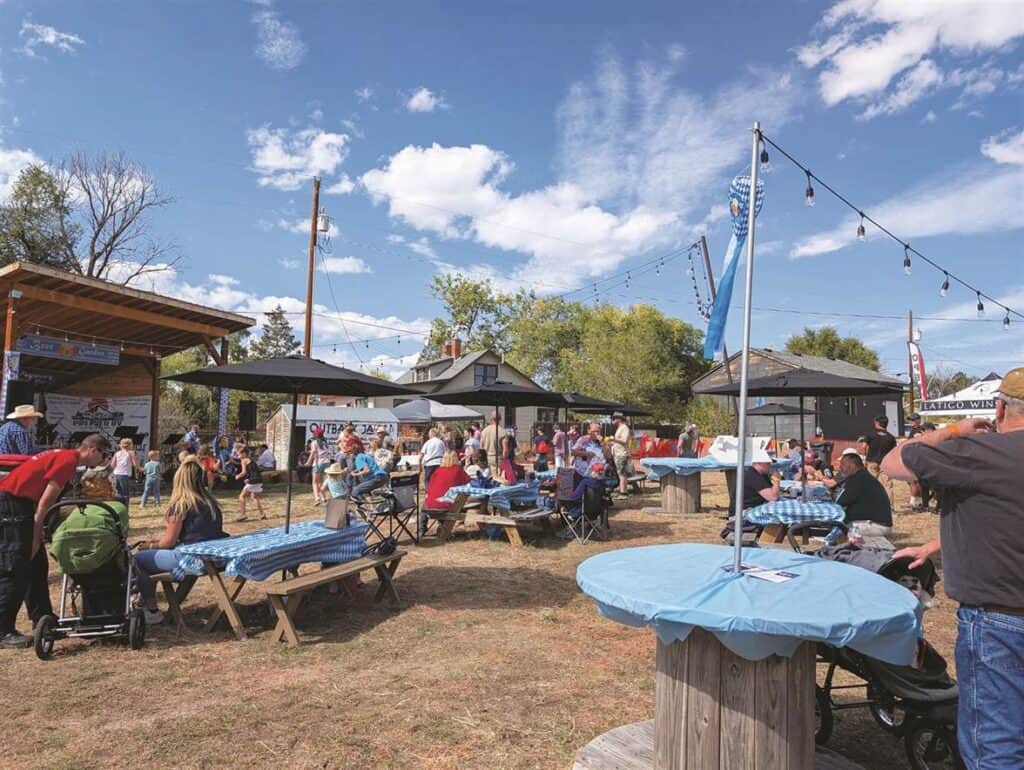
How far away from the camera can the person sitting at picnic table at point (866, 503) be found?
20.1 feet

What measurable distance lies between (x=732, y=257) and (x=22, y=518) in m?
5.15

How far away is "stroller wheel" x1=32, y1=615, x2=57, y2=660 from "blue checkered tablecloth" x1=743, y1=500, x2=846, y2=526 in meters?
6.37

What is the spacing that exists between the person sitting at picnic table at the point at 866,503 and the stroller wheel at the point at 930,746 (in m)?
3.22

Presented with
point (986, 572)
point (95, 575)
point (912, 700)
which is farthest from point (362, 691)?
point (986, 572)

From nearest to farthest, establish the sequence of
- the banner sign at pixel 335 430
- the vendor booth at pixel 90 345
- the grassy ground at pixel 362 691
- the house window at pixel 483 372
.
Result: the grassy ground at pixel 362 691, the vendor booth at pixel 90 345, the banner sign at pixel 335 430, the house window at pixel 483 372

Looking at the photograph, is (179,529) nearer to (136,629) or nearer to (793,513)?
(136,629)

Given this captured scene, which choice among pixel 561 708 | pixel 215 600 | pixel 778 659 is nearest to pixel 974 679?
pixel 778 659

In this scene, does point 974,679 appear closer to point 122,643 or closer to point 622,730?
point 622,730

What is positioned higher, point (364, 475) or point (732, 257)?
point (732, 257)

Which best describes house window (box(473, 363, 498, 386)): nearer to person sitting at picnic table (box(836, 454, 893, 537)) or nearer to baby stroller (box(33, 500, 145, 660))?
person sitting at picnic table (box(836, 454, 893, 537))

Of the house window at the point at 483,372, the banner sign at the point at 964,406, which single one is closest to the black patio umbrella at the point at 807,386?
the banner sign at the point at 964,406

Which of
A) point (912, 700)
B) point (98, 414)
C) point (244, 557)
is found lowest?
point (912, 700)

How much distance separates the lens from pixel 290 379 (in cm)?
627

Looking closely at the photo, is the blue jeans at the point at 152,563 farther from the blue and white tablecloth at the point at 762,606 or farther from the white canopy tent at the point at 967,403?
the white canopy tent at the point at 967,403
